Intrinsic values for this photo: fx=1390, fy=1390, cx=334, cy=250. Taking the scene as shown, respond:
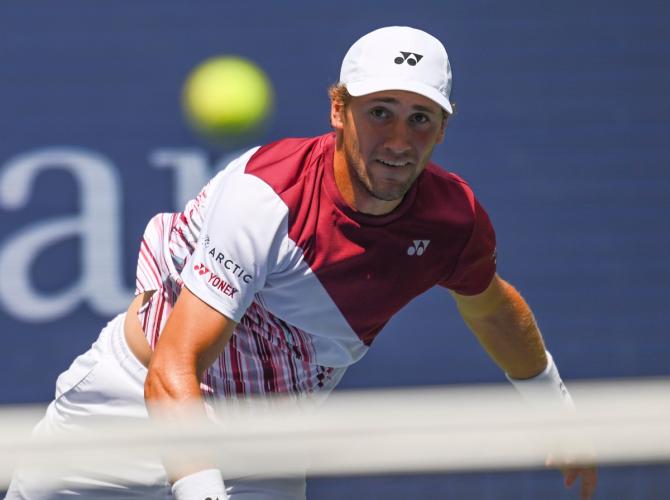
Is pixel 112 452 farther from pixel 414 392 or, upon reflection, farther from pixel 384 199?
pixel 414 392

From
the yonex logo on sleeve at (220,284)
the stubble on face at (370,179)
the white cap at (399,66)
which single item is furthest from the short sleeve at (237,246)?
the white cap at (399,66)

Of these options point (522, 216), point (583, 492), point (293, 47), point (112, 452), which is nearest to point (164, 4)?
point (293, 47)

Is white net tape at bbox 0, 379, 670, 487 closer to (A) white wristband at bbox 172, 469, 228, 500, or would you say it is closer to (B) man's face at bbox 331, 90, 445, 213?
(A) white wristband at bbox 172, 469, 228, 500

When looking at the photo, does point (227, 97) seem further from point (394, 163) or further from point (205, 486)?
point (205, 486)

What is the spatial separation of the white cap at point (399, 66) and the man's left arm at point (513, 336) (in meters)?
0.62

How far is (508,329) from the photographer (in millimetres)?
3557

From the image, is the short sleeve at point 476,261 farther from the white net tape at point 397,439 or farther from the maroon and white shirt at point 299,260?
the white net tape at point 397,439

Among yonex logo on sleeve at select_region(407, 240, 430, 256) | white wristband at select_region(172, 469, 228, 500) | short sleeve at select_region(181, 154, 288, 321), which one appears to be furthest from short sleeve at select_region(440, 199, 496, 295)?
white wristband at select_region(172, 469, 228, 500)

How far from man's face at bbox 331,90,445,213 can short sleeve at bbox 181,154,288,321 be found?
21 centimetres

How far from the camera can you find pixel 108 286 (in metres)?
5.54

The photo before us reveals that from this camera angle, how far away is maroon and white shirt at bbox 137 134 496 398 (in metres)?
2.98

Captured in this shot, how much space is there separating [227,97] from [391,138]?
2.61 meters

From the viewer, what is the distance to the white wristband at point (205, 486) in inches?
108

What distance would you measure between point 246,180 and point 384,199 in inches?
12.1
